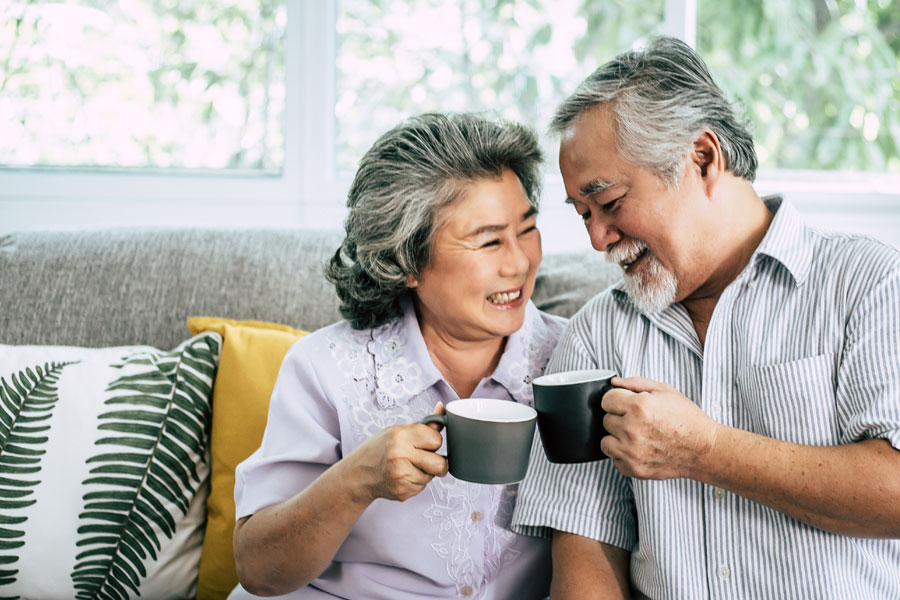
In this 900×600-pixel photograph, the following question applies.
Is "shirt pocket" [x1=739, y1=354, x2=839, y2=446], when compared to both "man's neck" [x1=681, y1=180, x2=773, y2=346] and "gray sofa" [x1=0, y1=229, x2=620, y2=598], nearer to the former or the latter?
"man's neck" [x1=681, y1=180, x2=773, y2=346]

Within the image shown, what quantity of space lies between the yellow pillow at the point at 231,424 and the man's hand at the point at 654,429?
83 centimetres

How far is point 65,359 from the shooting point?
1772mm

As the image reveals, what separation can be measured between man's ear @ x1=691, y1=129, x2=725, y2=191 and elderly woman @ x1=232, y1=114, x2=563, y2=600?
0.33m

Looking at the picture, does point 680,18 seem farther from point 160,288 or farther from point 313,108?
point 160,288

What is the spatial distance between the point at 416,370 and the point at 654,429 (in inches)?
20.2

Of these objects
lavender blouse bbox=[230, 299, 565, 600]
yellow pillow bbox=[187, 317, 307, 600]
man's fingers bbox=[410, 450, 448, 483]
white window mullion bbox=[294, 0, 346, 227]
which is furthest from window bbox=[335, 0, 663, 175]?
man's fingers bbox=[410, 450, 448, 483]

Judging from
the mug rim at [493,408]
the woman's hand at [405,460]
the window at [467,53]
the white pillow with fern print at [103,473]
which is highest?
the window at [467,53]

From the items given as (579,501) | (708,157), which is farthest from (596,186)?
(579,501)

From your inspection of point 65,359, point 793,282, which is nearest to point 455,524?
point 793,282

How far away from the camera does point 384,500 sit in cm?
144

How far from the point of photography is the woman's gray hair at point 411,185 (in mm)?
1471

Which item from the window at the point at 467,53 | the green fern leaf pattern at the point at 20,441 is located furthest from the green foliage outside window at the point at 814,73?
the green fern leaf pattern at the point at 20,441

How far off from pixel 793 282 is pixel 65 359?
1.49 meters

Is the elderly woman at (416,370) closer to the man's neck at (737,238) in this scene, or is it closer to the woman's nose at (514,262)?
the woman's nose at (514,262)
